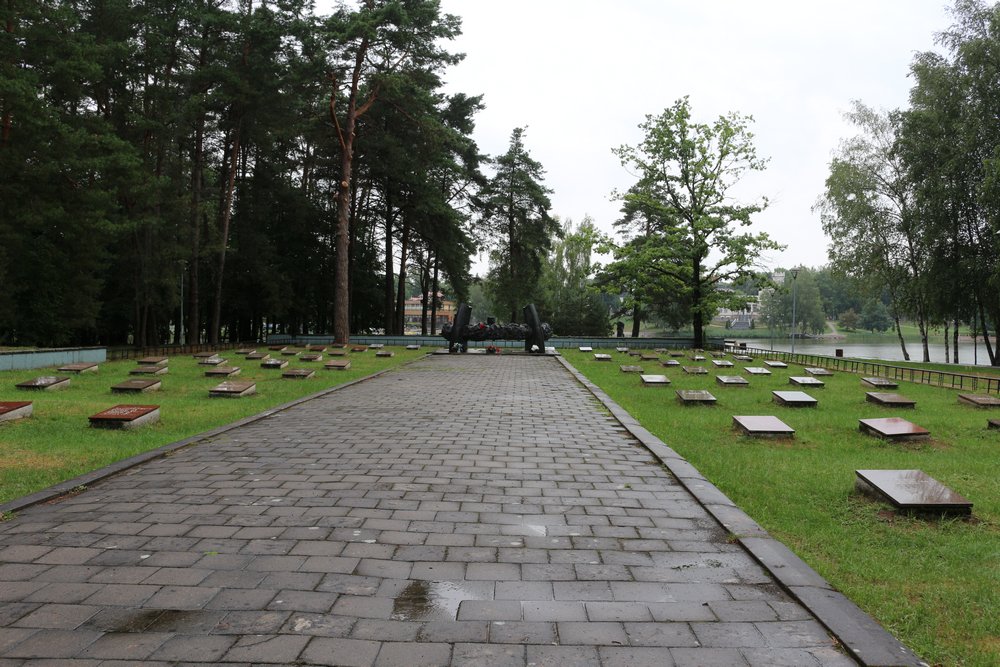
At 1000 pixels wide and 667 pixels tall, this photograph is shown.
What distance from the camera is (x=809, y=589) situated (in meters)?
3.44

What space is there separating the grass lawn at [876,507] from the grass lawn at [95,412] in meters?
6.42

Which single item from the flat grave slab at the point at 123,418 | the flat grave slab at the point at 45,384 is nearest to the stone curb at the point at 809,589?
the flat grave slab at the point at 123,418

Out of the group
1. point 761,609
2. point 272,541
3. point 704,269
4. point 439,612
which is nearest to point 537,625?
point 439,612

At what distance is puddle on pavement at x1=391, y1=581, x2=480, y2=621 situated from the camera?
10.2 ft

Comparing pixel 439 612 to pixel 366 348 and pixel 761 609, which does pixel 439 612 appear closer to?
pixel 761 609

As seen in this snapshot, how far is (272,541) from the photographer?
163 inches

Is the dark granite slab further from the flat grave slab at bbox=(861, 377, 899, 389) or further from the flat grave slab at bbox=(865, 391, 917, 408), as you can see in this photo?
the flat grave slab at bbox=(865, 391, 917, 408)

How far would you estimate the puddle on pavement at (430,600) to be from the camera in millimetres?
3115

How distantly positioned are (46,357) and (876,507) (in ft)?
67.4

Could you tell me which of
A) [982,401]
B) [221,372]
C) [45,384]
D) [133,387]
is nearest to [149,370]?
[221,372]

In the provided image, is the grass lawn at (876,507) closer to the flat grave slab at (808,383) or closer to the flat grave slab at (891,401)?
the flat grave slab at (891,401)

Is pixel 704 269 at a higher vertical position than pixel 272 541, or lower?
higher

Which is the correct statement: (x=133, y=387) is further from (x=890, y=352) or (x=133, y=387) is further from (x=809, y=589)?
(x=890, y=352)

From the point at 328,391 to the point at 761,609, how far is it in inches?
448
